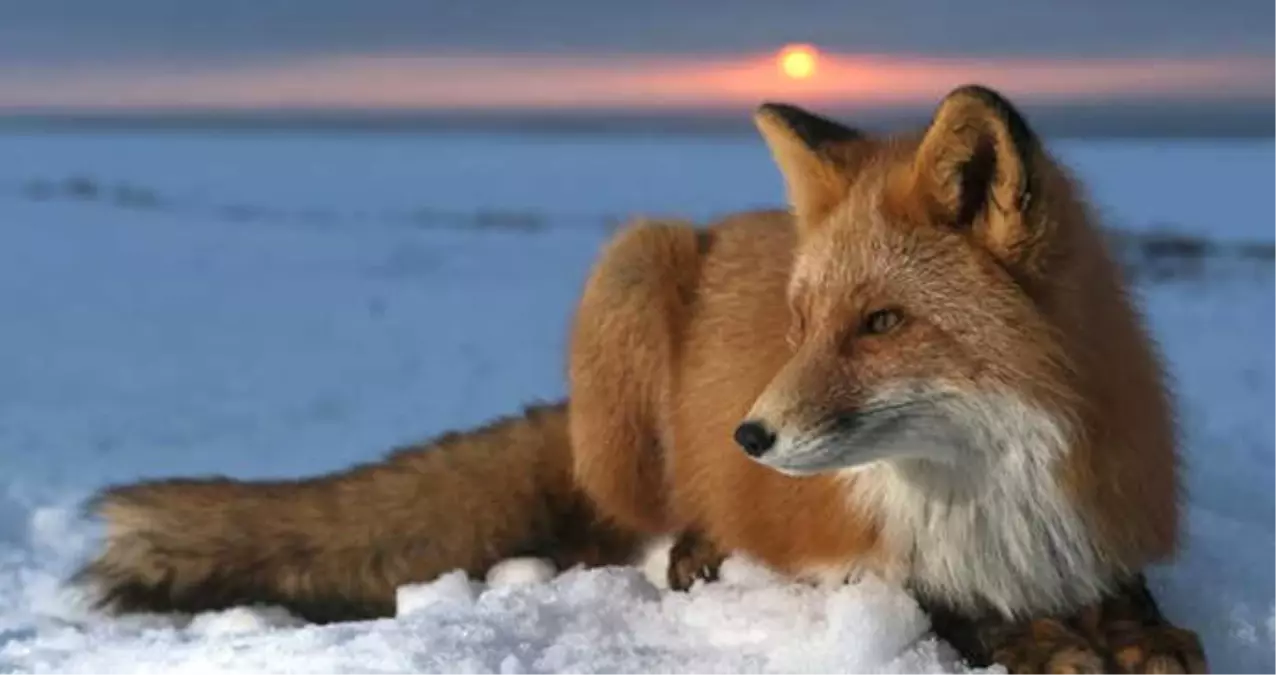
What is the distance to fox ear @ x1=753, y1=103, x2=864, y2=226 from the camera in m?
3.24

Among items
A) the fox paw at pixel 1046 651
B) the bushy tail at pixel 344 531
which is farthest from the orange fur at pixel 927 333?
the bushy tail at pixel 344 531

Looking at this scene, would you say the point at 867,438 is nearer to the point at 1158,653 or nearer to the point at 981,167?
the point at 981,167

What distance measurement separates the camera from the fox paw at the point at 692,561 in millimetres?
3834

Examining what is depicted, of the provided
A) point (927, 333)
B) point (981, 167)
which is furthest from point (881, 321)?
point (981, 167)

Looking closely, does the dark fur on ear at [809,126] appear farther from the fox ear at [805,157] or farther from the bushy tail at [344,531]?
the bushy tail at [344,531]

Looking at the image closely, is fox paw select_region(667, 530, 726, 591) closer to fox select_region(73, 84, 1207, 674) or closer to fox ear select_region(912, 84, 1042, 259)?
fox select_region(73, 84, 1207, 674)

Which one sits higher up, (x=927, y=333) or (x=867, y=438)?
(x=927, y=333)

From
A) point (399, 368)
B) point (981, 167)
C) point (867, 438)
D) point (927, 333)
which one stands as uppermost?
point (981, 167)

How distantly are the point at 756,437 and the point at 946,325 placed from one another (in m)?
0.45

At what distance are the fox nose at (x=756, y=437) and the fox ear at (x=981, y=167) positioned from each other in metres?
0.61

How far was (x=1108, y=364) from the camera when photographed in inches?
118

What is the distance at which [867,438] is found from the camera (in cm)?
281

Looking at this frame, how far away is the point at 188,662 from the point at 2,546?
210 cm

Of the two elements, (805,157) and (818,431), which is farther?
(805,157)
